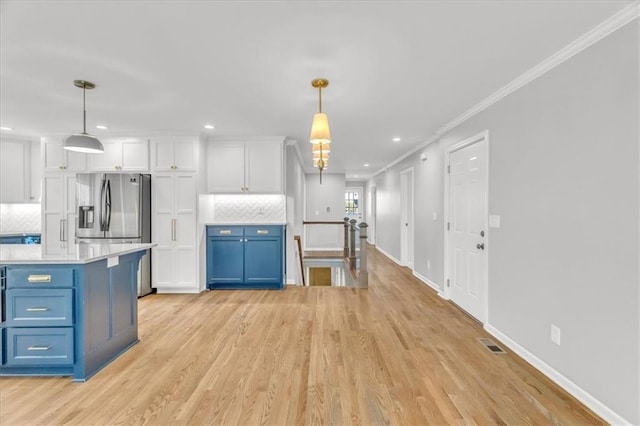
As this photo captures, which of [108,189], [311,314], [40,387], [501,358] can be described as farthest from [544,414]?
[108,189]

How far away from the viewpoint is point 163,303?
4.34 m

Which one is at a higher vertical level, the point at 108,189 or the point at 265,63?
the point at 265,63

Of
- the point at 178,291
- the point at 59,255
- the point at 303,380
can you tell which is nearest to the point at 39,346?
the point at 59,255

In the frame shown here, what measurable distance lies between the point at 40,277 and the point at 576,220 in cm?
399

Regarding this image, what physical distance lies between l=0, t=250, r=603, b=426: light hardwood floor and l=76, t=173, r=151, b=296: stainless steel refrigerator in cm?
146

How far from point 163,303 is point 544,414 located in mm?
4366

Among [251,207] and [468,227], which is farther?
[251,207]

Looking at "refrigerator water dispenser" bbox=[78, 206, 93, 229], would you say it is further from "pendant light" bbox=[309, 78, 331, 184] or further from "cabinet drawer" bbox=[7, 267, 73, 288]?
"pendant light" bbox=[309, 78, 331, 184]

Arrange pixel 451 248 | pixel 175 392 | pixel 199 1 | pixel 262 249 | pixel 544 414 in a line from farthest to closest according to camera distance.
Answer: pixel 262 249
pixel 451 248
pixel 175 392
pixel 544 414
pixel 199 1

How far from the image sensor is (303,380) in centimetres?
236

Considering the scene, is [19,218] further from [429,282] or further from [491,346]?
[491,346]

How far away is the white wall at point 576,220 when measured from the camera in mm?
1838

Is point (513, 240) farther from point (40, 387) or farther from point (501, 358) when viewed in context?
point (40, 387)

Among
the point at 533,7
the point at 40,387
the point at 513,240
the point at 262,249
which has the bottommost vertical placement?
the point at 40,387
